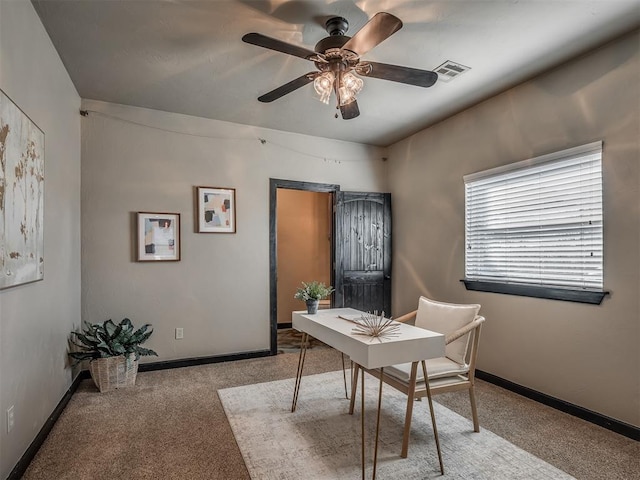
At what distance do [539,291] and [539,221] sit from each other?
1.91 feet

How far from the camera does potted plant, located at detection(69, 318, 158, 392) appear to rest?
3195mm

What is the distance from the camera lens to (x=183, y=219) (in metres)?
4.00

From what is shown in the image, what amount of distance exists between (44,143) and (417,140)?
3780 mm

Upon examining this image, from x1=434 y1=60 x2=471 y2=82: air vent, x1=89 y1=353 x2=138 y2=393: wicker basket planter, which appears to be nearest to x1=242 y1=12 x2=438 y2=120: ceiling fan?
x1=434 y1=60 x2=471 y2=82: air vent

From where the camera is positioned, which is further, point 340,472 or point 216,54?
point 216,54

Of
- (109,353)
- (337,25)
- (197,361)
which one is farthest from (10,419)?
(337,25)

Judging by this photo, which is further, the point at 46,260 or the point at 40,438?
the point at 46,260

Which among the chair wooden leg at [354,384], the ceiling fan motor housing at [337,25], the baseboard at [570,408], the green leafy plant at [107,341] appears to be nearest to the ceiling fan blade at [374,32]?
the ceiling fan motor housing at [337,25]

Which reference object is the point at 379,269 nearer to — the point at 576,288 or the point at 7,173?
the point at 576,288

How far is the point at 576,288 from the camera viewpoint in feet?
9.16

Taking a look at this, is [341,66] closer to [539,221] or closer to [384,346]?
[384,346]

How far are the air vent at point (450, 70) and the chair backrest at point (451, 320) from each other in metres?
1.87

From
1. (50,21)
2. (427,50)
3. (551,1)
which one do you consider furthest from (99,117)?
(551,1)

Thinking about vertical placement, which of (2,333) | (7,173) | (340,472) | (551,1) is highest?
(551,1)
